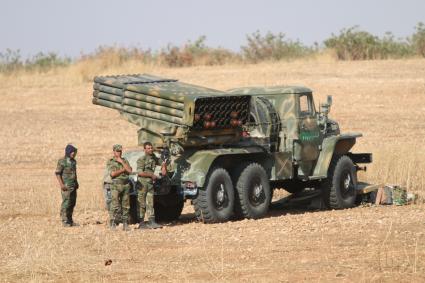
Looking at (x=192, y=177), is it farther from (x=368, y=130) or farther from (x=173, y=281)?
(x=368, y=130)

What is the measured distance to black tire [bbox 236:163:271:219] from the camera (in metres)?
18.0

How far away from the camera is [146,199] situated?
1730cm

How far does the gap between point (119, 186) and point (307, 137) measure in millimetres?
3714

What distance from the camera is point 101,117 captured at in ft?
115

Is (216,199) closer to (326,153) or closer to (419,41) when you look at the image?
(326,153)

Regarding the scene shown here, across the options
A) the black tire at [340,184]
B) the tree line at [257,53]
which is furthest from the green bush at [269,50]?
the black tire at [340,184]

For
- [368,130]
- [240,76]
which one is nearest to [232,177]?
[368,130]

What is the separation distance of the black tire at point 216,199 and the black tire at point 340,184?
8.02ft

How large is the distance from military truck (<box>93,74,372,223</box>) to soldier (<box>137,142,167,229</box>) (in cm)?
30

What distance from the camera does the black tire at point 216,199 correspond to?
17391mm

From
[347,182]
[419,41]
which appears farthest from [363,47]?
[347,182]

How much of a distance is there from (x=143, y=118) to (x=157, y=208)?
1675 millimetres

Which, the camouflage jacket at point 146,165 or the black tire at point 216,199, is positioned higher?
the camouflage jacket at point 146,165

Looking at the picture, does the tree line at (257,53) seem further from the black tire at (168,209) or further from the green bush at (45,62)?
the black tire at (168,209)
